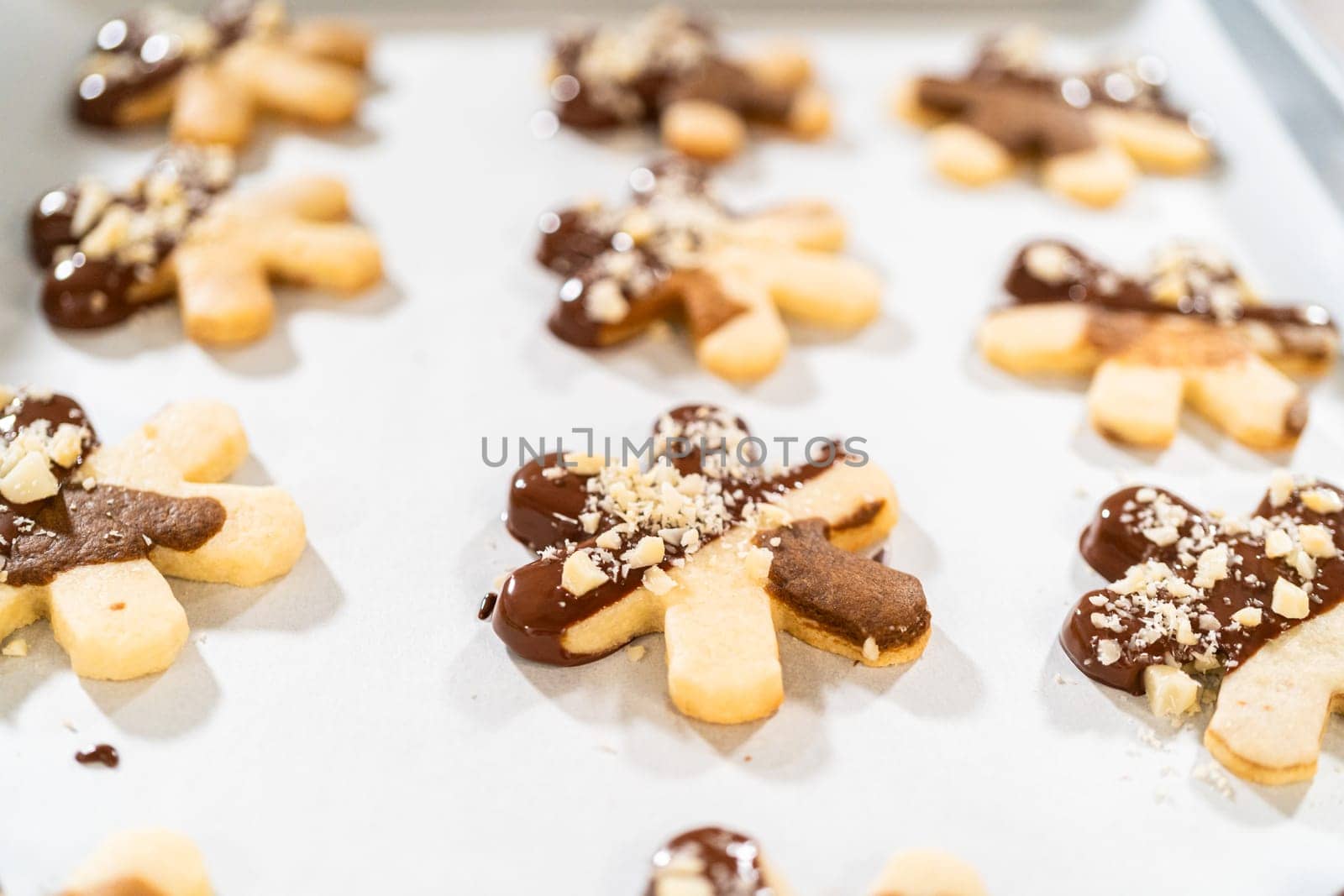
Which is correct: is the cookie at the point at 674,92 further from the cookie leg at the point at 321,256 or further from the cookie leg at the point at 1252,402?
the cookie leg at the point at 1252,402

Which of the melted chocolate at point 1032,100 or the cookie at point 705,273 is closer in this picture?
the cookie at point 705,273

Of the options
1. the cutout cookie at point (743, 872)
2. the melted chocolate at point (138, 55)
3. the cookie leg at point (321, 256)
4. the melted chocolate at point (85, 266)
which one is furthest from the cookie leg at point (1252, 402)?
the melted chocolate at point (138, 55)

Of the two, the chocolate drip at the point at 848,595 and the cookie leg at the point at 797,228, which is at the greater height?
the cookie leg at the point at 797,228

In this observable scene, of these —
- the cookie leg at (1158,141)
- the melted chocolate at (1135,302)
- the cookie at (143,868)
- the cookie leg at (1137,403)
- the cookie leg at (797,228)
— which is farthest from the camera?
the cookie leg at (1158,141)

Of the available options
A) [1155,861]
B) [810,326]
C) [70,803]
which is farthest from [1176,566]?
[70,803]

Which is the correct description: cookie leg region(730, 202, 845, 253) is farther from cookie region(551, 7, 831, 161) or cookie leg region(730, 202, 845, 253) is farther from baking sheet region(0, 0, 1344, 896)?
cookie region(551, 7, 831, 161)

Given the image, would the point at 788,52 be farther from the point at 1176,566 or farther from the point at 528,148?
the point at 1176,566
